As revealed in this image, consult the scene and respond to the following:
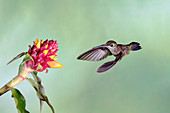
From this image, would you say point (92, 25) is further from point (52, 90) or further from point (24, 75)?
point (24, 75)

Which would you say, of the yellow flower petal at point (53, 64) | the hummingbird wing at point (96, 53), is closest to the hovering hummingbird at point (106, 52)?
the hummingbird wing at point (96, 53)

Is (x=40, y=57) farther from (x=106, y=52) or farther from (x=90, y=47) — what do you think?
(x=90, y=47)

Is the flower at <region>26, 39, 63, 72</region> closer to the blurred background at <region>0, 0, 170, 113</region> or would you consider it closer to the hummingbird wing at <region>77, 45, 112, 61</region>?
the hummingbird wing at <region>77, 45, 112, 61</region>

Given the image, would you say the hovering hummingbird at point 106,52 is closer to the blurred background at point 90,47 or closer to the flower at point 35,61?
the flower at point 35,61

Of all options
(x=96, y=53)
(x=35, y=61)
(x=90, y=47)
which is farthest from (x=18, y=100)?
(x=90, y=47)

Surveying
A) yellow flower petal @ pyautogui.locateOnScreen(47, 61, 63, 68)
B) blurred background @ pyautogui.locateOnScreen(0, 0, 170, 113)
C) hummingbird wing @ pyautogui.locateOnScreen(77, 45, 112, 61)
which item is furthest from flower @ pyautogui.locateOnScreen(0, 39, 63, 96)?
blurred background @ pyautogui.locateOnScreen(0, 0, 170, 113)

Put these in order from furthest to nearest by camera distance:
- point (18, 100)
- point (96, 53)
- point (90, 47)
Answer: point (90, 47) < point (96, 53) < point (18, 100)

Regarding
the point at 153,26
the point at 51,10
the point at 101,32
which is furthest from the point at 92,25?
the point at 153,26

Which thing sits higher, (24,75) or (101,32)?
(101,32)
